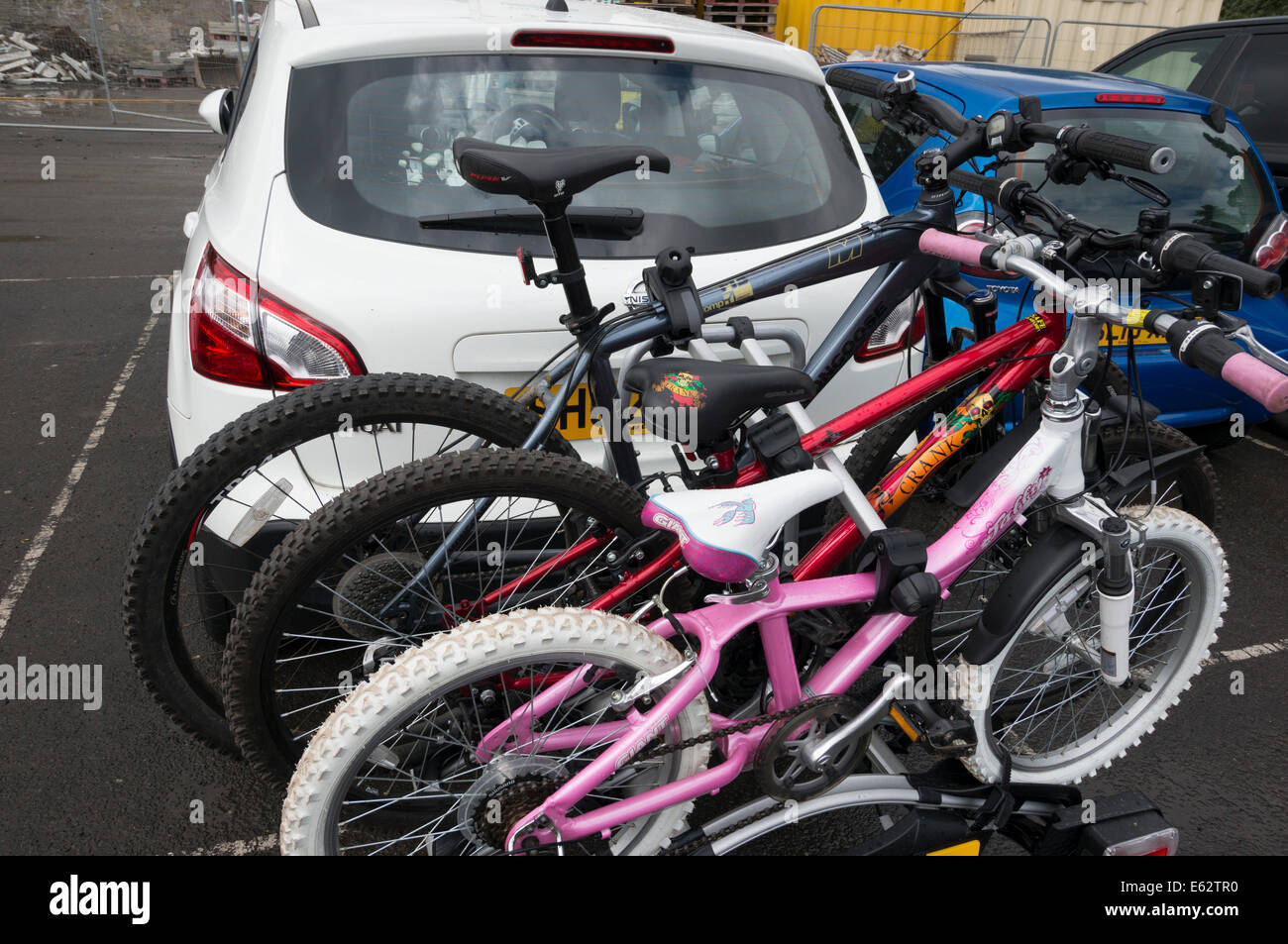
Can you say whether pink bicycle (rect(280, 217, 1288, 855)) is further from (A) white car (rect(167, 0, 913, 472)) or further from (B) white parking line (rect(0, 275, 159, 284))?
(B) white parking line (rect(0, 275, 159, 284))

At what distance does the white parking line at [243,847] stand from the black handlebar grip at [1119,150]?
2527 millimetres

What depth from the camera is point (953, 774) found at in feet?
7.30

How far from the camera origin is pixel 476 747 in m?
1.84

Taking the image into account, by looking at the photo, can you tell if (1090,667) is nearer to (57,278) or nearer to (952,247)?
(952,247)

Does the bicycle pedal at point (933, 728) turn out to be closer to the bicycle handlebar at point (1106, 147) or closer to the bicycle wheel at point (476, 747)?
the bicycle wheel at point (476, 747)

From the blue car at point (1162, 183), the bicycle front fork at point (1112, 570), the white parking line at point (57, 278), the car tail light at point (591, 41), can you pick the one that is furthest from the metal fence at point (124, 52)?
the bicycle front fork at point (1112, 570)

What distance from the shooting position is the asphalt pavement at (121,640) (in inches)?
92.0

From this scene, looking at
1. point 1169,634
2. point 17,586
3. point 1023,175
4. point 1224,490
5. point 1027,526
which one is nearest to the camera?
point 1027,526

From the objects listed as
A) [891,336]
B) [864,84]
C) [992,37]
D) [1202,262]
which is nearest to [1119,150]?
[1202,262]

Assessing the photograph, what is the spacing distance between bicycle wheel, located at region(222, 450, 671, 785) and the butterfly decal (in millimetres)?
267
